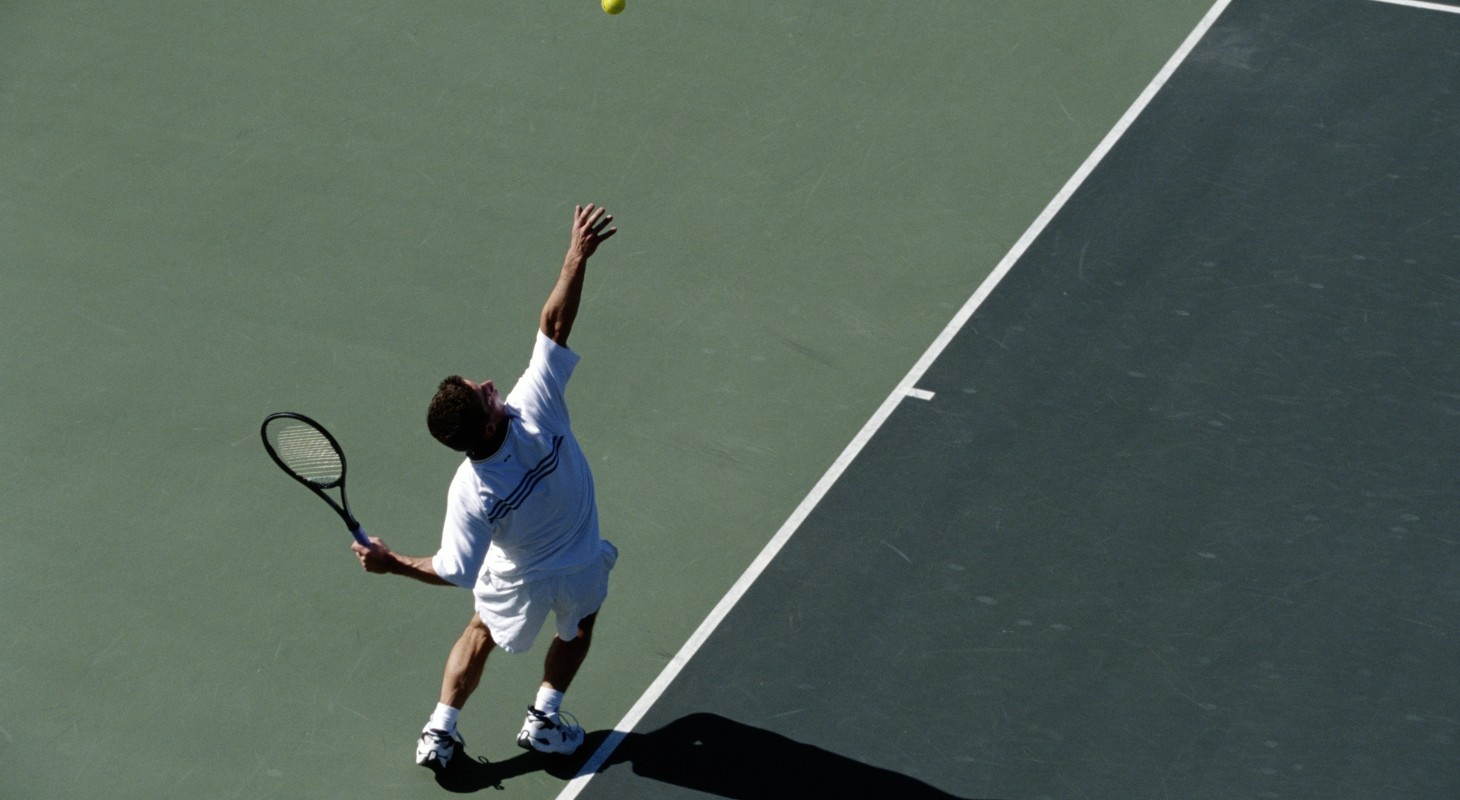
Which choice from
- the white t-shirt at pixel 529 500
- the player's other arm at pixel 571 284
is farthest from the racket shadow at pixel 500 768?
the player's other arm at pixel 571 284

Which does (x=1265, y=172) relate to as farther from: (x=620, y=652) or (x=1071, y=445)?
(x=620, y=652)

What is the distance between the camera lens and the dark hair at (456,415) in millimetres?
→ 6555

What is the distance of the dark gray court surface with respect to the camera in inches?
299

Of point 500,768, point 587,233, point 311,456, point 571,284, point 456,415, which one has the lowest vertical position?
point 500,768

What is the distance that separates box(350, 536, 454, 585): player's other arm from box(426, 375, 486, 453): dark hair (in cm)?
53

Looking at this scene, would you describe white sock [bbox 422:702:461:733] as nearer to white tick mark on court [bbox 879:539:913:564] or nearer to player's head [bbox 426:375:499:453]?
player's head [bbox 426:375:499:453]

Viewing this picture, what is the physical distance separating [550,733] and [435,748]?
1.56 feet

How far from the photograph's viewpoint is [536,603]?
23.9 feet

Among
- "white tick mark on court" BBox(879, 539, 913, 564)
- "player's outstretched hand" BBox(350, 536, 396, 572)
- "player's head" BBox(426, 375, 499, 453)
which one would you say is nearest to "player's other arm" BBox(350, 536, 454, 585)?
"player's outstretched hand" BBox(350, 536, 396, 572)

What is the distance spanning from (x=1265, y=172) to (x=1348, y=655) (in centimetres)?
378

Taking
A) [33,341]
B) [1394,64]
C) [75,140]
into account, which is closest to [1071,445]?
[1394,64]

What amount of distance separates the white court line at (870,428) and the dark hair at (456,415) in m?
1.77

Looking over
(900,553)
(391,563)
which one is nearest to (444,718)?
(391,563)

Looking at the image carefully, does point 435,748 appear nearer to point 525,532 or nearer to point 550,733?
point 550,733
